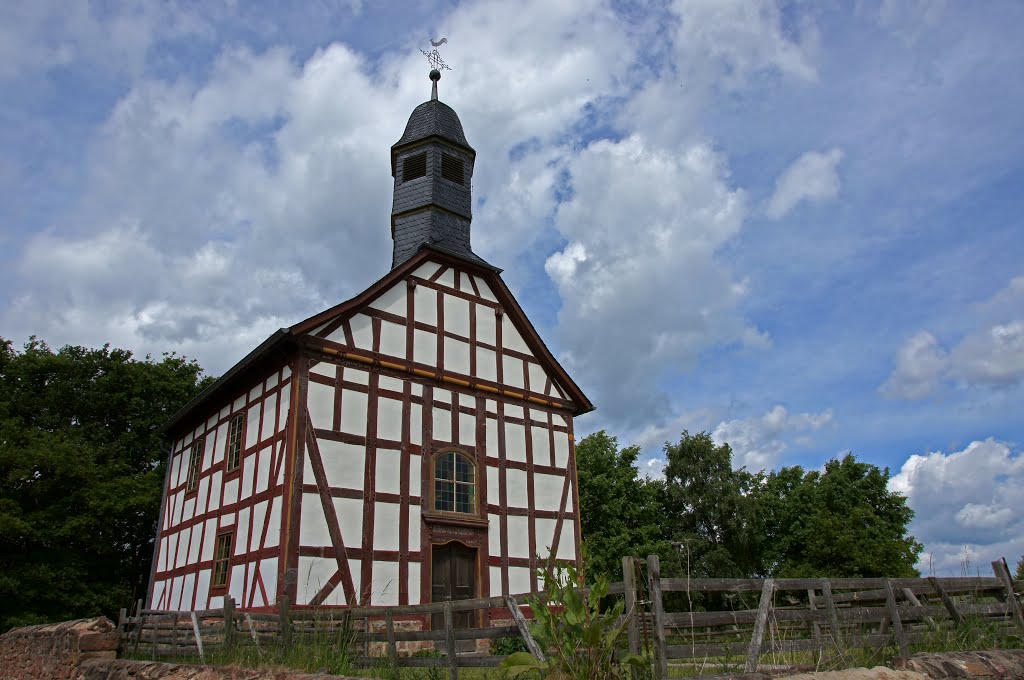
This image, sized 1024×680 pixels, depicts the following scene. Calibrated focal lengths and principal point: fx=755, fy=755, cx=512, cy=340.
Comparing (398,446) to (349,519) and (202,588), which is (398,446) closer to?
(349,519)

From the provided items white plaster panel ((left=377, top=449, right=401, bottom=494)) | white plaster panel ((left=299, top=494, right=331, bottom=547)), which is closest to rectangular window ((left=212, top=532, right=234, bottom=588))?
white plaster panel ((left=299, top=494, right=331, bottom=547))

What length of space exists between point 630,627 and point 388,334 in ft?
37.6

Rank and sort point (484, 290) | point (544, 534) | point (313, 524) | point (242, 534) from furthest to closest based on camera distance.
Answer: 1. point (484, 290)
2. point (544, 534)
3. point (242, 534)
4. point (313, 524)

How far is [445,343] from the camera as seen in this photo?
710 inches

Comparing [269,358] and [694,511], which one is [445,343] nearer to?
[269,358]

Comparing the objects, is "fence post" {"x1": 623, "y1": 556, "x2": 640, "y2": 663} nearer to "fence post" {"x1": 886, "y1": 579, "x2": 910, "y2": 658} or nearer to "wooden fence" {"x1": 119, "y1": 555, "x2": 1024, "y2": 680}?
→ "wooden fence" {"x1": 119, "y1": 555, "x2": 1024, "y2": 680}

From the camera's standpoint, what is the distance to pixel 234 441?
1798 centimetres

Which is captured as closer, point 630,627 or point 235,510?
point 630,627

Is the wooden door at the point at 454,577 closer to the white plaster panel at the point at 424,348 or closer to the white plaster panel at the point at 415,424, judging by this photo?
the white plaster panel at the point at 415,424

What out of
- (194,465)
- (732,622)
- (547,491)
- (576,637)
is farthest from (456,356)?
(576,637)

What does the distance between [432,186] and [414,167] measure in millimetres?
1170

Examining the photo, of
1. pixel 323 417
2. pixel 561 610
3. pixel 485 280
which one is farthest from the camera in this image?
pixel 485 280

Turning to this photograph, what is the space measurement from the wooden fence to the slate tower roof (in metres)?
10.5

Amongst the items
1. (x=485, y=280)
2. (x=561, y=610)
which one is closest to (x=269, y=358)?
(x=485, y=280)
